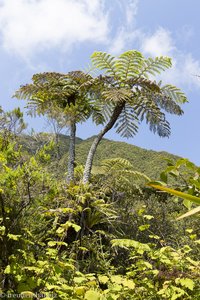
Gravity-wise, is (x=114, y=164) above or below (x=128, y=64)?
below

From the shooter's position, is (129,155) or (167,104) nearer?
(167,104)

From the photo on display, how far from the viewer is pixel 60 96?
8.94 metres

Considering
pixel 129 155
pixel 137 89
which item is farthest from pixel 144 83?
pixel 129 155

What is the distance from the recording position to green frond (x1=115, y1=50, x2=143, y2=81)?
8.26 meters

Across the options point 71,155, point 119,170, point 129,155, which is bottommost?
point 119,170

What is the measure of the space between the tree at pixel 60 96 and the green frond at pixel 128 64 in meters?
0.80

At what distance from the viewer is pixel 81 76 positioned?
870 cm

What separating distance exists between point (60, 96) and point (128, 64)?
1958mm

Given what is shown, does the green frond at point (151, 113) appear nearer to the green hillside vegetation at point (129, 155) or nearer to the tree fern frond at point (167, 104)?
the tree fern frond at point (167, 104)

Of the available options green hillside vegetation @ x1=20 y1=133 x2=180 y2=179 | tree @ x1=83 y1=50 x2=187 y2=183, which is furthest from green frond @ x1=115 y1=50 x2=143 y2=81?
green hillside vegetation @ x1=20 y1=133 x2=180 y2=179

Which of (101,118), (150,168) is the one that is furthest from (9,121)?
(150,168)

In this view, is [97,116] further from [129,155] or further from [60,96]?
[129,155]

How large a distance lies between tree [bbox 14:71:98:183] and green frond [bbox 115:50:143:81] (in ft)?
2.62

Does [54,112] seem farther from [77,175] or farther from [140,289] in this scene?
[140,289]
